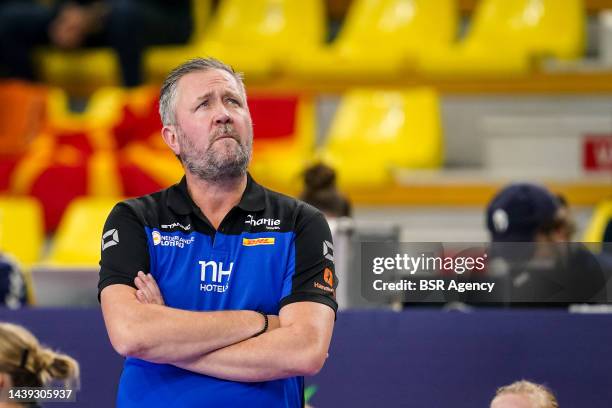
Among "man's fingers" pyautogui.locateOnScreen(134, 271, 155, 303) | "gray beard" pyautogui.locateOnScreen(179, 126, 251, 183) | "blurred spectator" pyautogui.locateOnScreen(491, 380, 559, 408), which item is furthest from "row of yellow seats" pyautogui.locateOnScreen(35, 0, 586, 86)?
"man's fingers" pyautogui.locateOnScreen(134, 271, 155, 303)

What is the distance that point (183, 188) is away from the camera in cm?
275

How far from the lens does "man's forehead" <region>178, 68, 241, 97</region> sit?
8.88ft

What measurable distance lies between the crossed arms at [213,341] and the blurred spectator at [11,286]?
6.55 ft

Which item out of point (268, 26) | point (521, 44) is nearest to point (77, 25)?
point (268, 26)

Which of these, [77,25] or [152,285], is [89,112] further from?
[152,285]

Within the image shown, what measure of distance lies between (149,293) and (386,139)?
4436mm

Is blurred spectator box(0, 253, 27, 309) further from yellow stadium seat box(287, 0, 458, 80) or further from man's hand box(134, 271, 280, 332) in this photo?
yellow stadium seat box(287, 0, 458, 80)

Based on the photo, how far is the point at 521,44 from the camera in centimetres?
731

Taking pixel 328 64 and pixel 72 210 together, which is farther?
pixel 328 64

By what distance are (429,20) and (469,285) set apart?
4.40 m

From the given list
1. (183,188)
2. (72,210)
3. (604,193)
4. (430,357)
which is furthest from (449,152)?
(183,188)

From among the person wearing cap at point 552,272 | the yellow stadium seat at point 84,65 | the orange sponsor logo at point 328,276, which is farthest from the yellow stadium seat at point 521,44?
the orange sponsor logo at point 328,276

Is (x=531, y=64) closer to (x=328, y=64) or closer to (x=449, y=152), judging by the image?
(x=449, y=152)

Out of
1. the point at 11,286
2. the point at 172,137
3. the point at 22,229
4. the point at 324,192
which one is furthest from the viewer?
the point at 22,229
